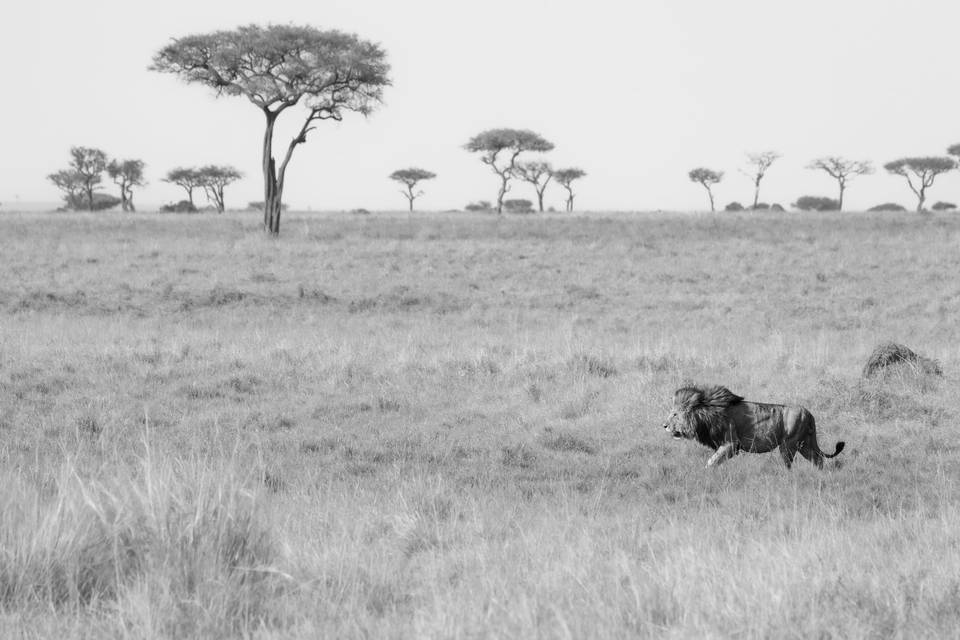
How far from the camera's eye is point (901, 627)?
356cm

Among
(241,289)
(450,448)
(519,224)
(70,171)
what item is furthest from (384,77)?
(70,171)

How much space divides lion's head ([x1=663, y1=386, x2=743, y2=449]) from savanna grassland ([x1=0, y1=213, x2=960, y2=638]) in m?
0.36

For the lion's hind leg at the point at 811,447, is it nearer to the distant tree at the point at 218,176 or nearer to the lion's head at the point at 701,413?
the lion's head at the point at 701,413

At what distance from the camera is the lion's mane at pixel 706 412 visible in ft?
24.6

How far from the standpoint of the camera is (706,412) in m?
7.52

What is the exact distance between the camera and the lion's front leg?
743cm

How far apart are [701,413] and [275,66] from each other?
30.8m

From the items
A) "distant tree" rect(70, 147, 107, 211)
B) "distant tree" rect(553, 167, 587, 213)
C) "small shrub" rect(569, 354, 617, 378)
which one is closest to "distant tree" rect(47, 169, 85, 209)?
"distant tree" rect(70, 147, 107, 211)

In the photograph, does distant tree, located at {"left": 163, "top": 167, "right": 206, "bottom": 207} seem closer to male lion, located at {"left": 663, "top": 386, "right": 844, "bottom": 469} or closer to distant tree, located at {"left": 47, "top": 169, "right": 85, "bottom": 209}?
distant tree, located at {"left": 47, "top": 169, "right": 85, "bottom": 209}

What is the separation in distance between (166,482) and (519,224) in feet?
115

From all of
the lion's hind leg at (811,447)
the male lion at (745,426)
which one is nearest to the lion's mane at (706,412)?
the male lion at (745,426)

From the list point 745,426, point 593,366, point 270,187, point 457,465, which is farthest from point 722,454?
point 270,187

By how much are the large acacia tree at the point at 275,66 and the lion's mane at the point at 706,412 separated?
28.3 m

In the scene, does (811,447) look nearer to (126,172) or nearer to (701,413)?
(701,413)
